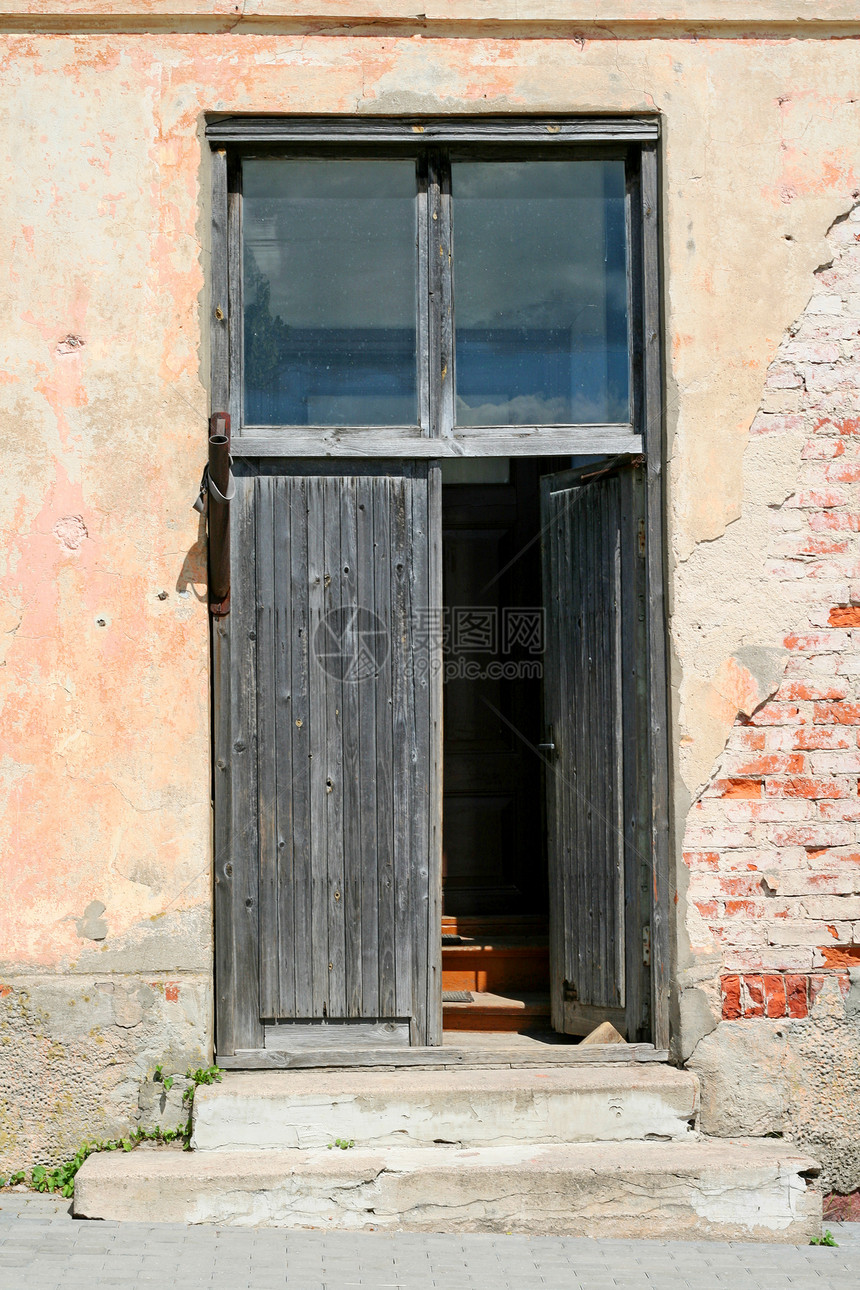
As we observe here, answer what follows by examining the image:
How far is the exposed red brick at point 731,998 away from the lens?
3713 mm

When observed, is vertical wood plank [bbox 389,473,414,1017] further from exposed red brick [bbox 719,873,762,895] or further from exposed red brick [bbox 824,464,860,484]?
exposed red brick [bbox 824,464,860,484]

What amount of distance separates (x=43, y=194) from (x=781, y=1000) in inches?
148

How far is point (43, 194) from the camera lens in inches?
146

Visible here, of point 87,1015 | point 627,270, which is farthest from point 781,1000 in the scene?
point 627,270

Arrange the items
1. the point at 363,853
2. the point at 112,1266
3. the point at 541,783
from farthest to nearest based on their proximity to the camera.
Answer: the point at 541,783 → the point at 363,853 → the point at 112,1266

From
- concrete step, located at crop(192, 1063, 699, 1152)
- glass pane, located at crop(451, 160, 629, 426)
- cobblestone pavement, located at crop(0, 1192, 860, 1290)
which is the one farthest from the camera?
glass pane, located at crop(451, 160, 629, 426)

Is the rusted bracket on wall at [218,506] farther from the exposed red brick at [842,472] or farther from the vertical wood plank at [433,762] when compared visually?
the exposed red brick at [842,472]

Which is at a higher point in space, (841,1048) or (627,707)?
(627,707)

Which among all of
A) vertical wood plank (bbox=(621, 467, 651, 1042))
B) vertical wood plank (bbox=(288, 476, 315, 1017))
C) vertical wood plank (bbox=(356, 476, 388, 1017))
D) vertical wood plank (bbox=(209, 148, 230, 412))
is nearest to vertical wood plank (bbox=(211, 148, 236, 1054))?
vertical wood plank (bbox=(209, 148, 230, 412))

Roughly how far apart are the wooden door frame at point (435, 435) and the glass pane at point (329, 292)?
7 centimetres

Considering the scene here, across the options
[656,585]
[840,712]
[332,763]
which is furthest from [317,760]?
[840,712]

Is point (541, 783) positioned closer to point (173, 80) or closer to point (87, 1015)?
point (87, 1015)

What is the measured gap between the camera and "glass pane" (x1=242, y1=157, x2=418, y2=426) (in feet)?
12.6

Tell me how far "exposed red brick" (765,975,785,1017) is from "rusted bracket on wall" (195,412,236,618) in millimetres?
2282
